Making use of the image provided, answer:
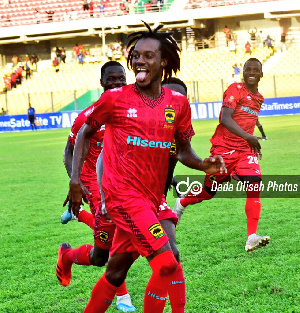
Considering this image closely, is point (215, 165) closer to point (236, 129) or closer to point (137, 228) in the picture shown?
point (137, 228)

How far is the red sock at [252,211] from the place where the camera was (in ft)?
24.3

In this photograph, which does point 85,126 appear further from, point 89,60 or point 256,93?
point 89,60

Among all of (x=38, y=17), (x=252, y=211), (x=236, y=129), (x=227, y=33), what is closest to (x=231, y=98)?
(x=236, y=129)

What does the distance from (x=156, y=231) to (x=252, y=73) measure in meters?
4.54

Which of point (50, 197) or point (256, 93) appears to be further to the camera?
point (50, 197)

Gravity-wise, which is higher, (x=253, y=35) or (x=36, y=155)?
(x=253, y=35)

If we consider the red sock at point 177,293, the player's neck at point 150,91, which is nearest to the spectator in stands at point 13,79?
the player's neck at point 150,91

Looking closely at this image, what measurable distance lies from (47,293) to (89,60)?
4449 centimetres

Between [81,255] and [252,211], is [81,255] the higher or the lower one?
the higher one

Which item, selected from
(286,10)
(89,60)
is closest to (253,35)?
(286,10)

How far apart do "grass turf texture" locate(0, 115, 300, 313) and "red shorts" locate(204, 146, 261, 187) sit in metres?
0.68

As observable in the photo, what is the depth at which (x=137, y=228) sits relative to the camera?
427cm

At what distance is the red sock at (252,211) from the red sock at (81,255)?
2.29 m

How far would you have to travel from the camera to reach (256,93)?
28.2ft
